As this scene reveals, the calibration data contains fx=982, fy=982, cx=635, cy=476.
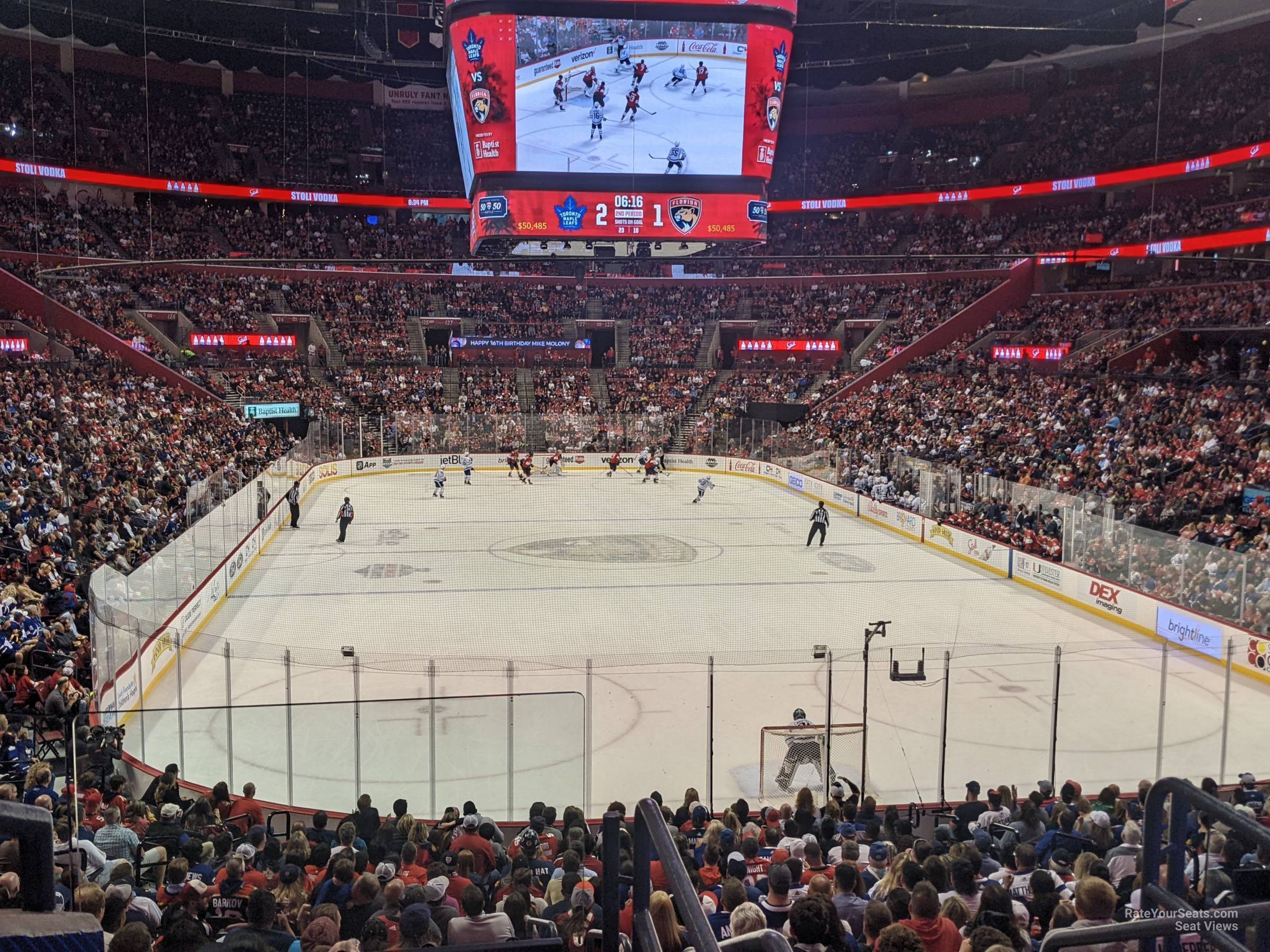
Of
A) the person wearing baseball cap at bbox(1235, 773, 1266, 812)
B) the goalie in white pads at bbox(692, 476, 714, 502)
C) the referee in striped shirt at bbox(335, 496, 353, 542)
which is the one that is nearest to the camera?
the person wearing baseball cap at bbox(1235, 773, 1266, 812)

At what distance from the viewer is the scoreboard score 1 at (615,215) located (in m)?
35.6

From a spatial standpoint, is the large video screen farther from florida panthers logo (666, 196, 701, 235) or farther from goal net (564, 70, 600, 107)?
florida panthers logo (666, 196, 701, 235)

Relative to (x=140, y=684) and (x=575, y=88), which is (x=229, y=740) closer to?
(x=140, y=684)

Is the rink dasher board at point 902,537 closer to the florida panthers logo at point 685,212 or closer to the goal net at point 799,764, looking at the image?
the goal net at point 799,764

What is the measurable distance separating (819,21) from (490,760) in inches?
1832

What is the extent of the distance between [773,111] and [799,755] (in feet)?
100.0

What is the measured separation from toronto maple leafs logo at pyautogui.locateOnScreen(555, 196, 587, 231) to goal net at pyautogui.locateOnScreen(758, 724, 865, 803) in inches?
1098

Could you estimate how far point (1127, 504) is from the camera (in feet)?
69.2

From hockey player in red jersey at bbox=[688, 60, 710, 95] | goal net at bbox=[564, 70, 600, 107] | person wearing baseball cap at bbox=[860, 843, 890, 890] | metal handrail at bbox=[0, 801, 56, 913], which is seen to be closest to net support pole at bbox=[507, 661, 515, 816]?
person wearing baseball cap at bbox=[860, 843, 890, 890]

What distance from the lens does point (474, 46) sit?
34.4 m

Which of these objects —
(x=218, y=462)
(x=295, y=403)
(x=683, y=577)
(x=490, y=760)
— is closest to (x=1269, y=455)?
(x=683, y=577)

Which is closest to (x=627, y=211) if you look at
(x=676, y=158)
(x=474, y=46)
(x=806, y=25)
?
(x=676, y=158)

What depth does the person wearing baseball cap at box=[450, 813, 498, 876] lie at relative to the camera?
743cm

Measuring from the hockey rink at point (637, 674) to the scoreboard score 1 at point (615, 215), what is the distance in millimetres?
13408
